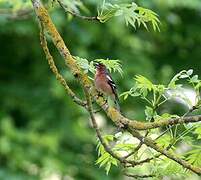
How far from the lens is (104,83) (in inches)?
120

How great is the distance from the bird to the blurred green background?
424 centimetres

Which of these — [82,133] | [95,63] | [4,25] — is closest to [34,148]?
[82,133]

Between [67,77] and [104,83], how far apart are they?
452 centimetres

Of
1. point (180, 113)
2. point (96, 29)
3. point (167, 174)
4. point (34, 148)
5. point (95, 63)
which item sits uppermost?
point (96, 29)

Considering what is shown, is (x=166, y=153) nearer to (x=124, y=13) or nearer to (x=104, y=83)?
(x=104, y=83)

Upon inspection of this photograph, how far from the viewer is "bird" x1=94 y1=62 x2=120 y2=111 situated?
9.88ft

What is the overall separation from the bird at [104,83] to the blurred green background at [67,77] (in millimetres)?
4240

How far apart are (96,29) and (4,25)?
1.15 metres

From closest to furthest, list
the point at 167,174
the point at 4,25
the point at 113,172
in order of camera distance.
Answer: the point at 167,174 < the point at 4,25 < the point at 113,172

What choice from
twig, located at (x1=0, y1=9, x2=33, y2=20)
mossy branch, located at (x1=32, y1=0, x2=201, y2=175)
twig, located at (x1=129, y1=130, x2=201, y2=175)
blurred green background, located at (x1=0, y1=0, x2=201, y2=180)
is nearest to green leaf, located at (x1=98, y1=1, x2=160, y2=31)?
mossy branch, located at (x1=32, y1=0, x2=201, y2=175)

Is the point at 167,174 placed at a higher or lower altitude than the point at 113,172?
lower

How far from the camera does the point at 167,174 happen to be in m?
2.96

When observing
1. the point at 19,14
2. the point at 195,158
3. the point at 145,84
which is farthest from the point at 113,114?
the point at 19,14

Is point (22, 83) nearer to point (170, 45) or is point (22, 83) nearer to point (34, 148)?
point (34, 148)
